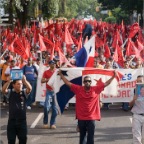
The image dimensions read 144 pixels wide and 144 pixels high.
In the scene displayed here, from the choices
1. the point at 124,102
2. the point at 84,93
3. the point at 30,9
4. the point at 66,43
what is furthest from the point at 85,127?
the point at 30,9

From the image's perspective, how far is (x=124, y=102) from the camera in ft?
48.5

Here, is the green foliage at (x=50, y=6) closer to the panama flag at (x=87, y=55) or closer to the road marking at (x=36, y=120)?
the road marking at (x=36, y=120)

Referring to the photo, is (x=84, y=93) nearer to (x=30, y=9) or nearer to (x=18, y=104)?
(x=18, y=104)

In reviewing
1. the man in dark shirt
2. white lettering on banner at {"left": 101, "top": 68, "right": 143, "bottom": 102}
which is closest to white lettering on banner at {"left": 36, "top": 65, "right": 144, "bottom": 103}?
white lettering on banner at {"left": 101, "top": 68, "right": 143, "bottom": 102}

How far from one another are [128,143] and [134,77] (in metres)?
4.92

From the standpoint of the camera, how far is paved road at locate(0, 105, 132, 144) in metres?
10.6

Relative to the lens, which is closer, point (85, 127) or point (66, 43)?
point (85, 127)

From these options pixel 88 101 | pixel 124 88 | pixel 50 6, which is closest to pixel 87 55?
pixel 88 101

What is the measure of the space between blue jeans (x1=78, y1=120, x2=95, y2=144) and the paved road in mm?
1418

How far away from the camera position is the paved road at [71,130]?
10.6 meters

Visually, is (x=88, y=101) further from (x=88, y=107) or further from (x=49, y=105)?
(x=49, y=105)

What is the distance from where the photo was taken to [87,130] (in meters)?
8.95

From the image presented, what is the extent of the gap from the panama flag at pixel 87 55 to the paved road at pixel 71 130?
61.4 inches

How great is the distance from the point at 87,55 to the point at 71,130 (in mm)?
1943
